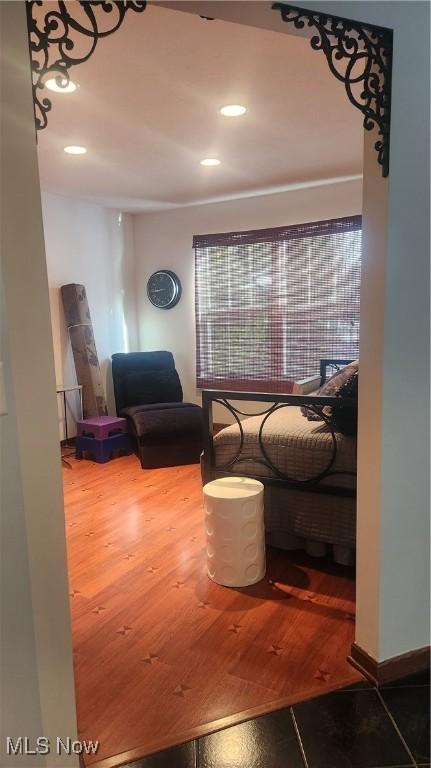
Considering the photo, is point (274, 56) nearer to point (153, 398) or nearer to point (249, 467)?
point (249, 467)

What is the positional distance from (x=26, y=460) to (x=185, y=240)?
Result: 4641mm

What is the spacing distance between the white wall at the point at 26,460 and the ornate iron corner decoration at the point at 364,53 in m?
0.82

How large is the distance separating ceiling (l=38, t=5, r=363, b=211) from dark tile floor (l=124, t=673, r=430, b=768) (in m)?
2.53

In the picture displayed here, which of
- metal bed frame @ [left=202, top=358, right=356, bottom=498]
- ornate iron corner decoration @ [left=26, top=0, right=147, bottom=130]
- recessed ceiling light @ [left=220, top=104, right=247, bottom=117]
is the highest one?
recessed ceiling light @ [left=220, top=104, right=247, bottom=117]

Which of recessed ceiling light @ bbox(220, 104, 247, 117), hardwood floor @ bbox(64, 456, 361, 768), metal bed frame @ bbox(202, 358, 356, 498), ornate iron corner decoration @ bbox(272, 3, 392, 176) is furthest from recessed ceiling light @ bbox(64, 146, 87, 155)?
hardwood floor @ bbox(64, 456, 361, 768)

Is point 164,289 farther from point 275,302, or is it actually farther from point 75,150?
point 75,150

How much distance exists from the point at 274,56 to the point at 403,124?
3.12ft

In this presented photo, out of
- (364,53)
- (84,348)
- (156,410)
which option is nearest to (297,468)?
(364,53)

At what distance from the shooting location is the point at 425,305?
1.66 meters

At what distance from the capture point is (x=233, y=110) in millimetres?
2797

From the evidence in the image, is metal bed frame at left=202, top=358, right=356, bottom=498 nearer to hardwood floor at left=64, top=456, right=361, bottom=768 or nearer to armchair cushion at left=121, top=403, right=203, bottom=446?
hardwood floor at left=64, top=456, right=361, bottom=768

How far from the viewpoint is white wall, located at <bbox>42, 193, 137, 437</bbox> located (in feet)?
15.8

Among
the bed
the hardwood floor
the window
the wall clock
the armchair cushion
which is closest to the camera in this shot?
the hardwood floor

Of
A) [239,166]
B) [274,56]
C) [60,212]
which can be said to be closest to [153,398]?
[60,212]
